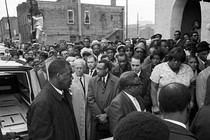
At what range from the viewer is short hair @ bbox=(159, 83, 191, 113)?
1.85 metres

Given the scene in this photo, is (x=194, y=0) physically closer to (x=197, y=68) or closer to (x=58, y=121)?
(x=197, y=68)

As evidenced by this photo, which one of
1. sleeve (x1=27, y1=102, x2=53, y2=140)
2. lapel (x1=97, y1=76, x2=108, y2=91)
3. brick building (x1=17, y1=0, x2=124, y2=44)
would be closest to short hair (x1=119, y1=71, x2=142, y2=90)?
lapel (x1=97, y1=76, x2=108, y2=91)

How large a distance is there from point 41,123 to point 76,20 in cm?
3022

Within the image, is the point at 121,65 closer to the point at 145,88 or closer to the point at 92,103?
the point at 145,88

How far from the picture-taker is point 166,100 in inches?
73.6

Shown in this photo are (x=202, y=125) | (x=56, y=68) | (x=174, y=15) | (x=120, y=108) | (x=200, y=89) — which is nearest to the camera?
(x=202, y=125)

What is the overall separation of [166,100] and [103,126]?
2.15 meters

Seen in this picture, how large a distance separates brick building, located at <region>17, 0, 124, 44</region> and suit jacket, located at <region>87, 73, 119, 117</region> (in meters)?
27.0

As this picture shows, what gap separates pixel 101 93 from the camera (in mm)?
3789

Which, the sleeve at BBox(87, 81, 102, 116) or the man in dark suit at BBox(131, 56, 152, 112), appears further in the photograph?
the man in dark suit at BBox(131, 56, 152, 112)

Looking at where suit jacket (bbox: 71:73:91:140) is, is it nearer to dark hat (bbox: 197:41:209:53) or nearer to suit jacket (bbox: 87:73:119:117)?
suit jacket (bbox: 87:73:119:117)

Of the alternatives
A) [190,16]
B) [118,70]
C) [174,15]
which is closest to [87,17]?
[190,16]

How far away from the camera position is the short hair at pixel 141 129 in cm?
107

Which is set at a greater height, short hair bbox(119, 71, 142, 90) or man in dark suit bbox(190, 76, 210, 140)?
short hair bbox(119, 71, 142, 90)
